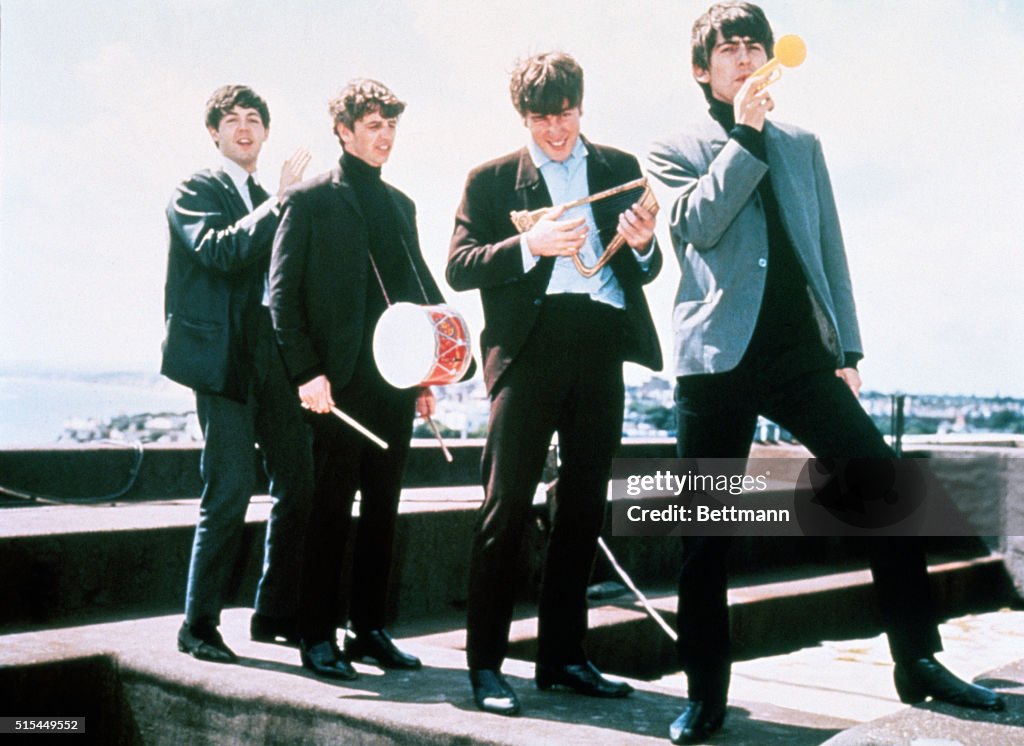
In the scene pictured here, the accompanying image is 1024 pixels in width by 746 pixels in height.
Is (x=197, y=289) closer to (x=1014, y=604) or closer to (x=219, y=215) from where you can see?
(x=219, y=215)

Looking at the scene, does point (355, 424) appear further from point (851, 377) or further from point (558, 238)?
point (851, 377)

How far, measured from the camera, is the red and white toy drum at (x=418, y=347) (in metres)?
3.57

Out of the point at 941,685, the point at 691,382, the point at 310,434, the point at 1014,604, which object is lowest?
the point at 1014,604

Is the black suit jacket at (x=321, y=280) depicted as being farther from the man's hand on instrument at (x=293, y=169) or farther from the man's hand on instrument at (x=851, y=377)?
the man's hand on instrument at (x=851, y=377)

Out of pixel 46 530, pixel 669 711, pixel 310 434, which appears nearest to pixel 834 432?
pixel 669 711

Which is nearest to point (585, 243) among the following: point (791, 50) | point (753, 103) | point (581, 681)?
point (753, 103)

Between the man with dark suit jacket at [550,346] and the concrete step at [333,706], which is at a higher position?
the man with dark suit jacket at [550,346]

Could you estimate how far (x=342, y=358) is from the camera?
11.9ft

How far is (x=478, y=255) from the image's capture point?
10.8ft

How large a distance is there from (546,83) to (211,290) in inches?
51.6

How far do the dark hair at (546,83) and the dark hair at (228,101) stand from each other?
111 cm

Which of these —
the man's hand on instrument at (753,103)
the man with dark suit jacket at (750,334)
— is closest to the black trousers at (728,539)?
the man with dark suit jacket at (750,334)

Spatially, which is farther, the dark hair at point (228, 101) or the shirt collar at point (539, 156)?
the dark hair at point (228, 101)

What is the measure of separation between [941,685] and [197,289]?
7.90ft
